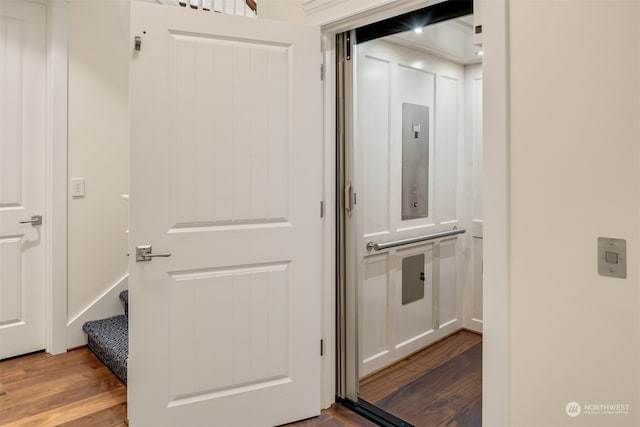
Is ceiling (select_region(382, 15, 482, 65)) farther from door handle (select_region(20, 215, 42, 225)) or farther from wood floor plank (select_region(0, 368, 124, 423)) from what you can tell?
wood floor plank (select_region(0, 368, 124, 423))

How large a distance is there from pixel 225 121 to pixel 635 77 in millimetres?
1468

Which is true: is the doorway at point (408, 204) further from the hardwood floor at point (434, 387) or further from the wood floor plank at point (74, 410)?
the wood floor plank at point (74, 410)

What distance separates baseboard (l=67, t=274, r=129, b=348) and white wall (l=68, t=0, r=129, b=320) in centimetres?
3

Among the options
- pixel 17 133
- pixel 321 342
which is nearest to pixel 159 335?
A: pixel 321 342

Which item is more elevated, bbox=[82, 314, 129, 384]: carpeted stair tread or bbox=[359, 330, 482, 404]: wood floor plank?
bbox=[82, 314, 129, 384]: carpeted stair tread

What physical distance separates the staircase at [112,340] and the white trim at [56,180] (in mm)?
200

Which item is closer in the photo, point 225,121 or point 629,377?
point 629,377

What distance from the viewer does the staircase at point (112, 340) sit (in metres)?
2.45

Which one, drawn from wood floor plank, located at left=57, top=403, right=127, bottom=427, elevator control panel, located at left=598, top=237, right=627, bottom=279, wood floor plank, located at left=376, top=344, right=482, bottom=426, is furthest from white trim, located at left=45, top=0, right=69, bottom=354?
elevator control panel, located at left=598, top=237, right=627, bottom=279

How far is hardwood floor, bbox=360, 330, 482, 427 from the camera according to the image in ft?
7.34

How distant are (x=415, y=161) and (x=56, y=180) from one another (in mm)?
2352

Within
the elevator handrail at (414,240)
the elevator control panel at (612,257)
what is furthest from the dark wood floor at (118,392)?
the elevator control panel at (612,257)

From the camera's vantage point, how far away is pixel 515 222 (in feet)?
4.71

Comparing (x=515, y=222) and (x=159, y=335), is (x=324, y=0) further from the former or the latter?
(x=159, y=335)
